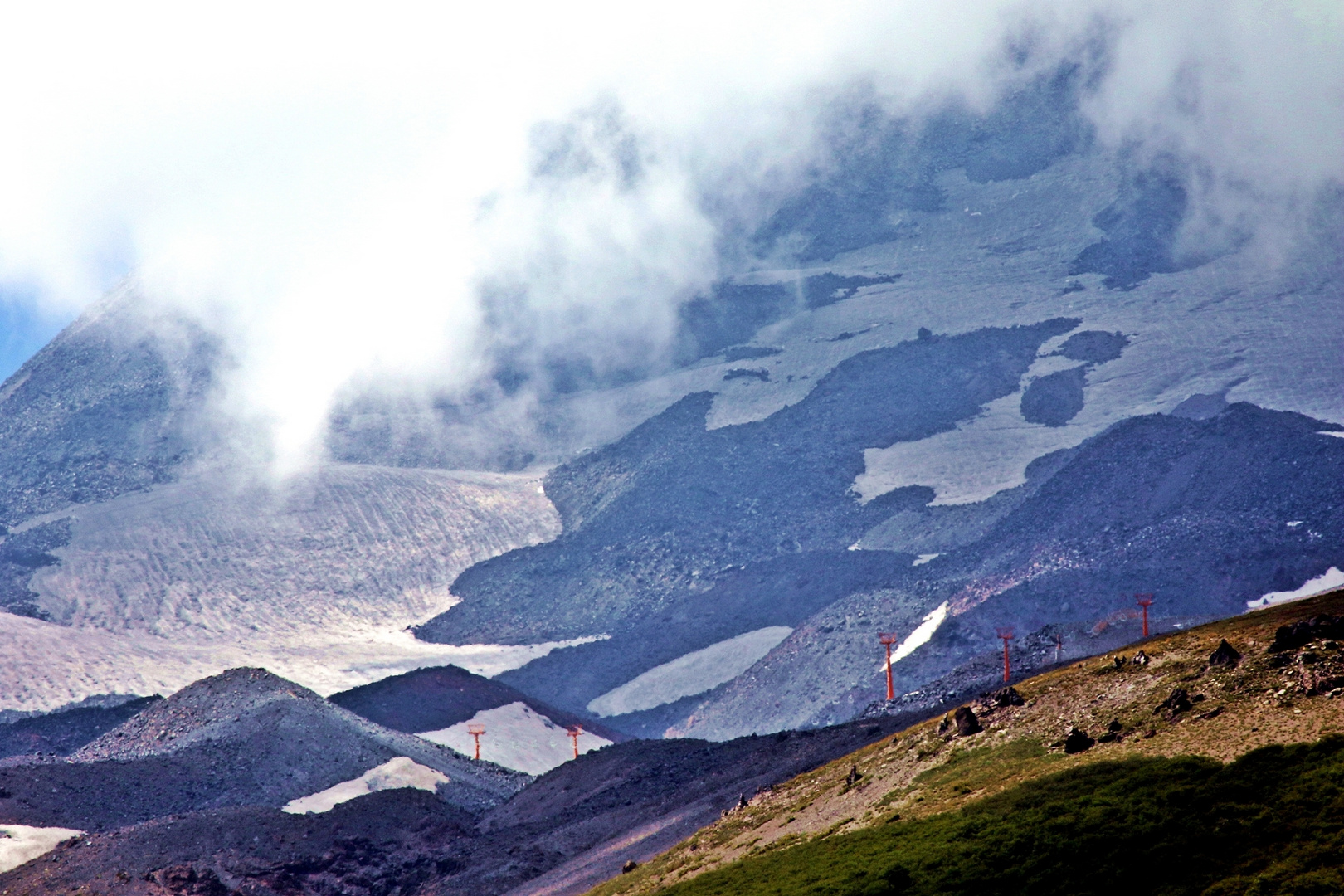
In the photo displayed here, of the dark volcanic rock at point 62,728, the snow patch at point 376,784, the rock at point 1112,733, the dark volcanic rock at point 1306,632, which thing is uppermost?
the dark volcanic rock at point 1306,632

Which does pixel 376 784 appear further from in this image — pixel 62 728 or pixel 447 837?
pixel 62 728

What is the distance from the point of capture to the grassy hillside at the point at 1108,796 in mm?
14359

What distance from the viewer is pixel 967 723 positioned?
22.0m

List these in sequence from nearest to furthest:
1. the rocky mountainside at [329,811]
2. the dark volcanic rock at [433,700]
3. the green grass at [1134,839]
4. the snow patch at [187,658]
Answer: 1. the green grass at [1134,839]
2. the rocky mountainside at [329,811]
3. the dark volcanic rock at [433,700]
4. the snow patch at [187,658]

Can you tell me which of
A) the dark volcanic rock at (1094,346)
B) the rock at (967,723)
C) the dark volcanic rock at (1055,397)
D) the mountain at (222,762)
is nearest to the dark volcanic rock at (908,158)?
the dark volcanic rock at (1094,346)

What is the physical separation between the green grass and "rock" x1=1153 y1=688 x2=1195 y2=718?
1404mm

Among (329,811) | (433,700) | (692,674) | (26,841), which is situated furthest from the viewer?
(692,674)

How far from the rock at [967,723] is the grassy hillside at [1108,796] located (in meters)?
0.17

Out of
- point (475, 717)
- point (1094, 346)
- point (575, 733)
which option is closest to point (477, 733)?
point (575, 733)

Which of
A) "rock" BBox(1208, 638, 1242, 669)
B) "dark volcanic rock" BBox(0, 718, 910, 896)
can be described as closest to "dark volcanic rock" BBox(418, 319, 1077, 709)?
"dark volcanic rock" BBox(0, 718, 910, 896)

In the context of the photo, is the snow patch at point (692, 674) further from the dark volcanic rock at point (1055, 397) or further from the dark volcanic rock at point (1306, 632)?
the dark volcanic rock at point (1306, 632)

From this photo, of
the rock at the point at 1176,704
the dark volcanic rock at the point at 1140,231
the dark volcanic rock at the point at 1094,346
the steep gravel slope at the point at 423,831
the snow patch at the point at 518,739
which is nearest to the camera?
the rock at the point at 1176,704

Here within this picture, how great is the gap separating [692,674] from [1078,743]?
45.2 metres

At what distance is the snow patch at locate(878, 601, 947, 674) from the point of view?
5138cm
